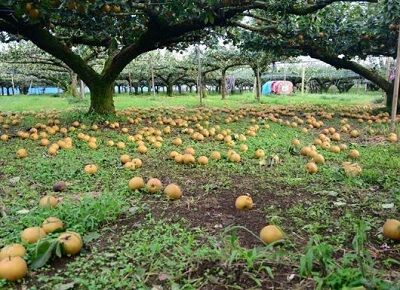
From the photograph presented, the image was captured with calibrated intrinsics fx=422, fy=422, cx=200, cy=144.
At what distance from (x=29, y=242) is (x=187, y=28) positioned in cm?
667

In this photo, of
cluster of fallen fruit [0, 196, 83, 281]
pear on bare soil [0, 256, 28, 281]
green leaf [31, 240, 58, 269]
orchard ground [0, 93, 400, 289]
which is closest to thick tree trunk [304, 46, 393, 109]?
orchard ground [0, 93, 400, 289]

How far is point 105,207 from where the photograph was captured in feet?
11.4

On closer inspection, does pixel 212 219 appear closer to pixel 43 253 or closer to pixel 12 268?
pixel 43 253

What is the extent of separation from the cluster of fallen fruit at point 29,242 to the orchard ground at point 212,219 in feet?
0.23

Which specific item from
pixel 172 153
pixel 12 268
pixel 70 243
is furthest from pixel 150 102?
pixel 12 268

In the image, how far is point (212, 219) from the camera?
337 cm

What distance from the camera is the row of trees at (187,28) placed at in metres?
7.45

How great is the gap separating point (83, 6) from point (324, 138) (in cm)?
449

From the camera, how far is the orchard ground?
2371mm

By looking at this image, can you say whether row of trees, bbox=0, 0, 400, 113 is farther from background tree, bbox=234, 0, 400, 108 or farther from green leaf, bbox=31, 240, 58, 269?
green leaf, bbox=31, 240, 58, 269

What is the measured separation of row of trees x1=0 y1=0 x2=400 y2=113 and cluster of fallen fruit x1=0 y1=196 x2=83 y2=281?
436 cm

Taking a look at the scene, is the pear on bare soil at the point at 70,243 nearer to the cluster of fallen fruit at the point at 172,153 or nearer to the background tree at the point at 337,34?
the cluster of fallen fruit at the point at 172,153

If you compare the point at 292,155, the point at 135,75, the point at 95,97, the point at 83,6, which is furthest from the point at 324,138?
the point at 135,75

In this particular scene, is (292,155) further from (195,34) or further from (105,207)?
(195,34)
